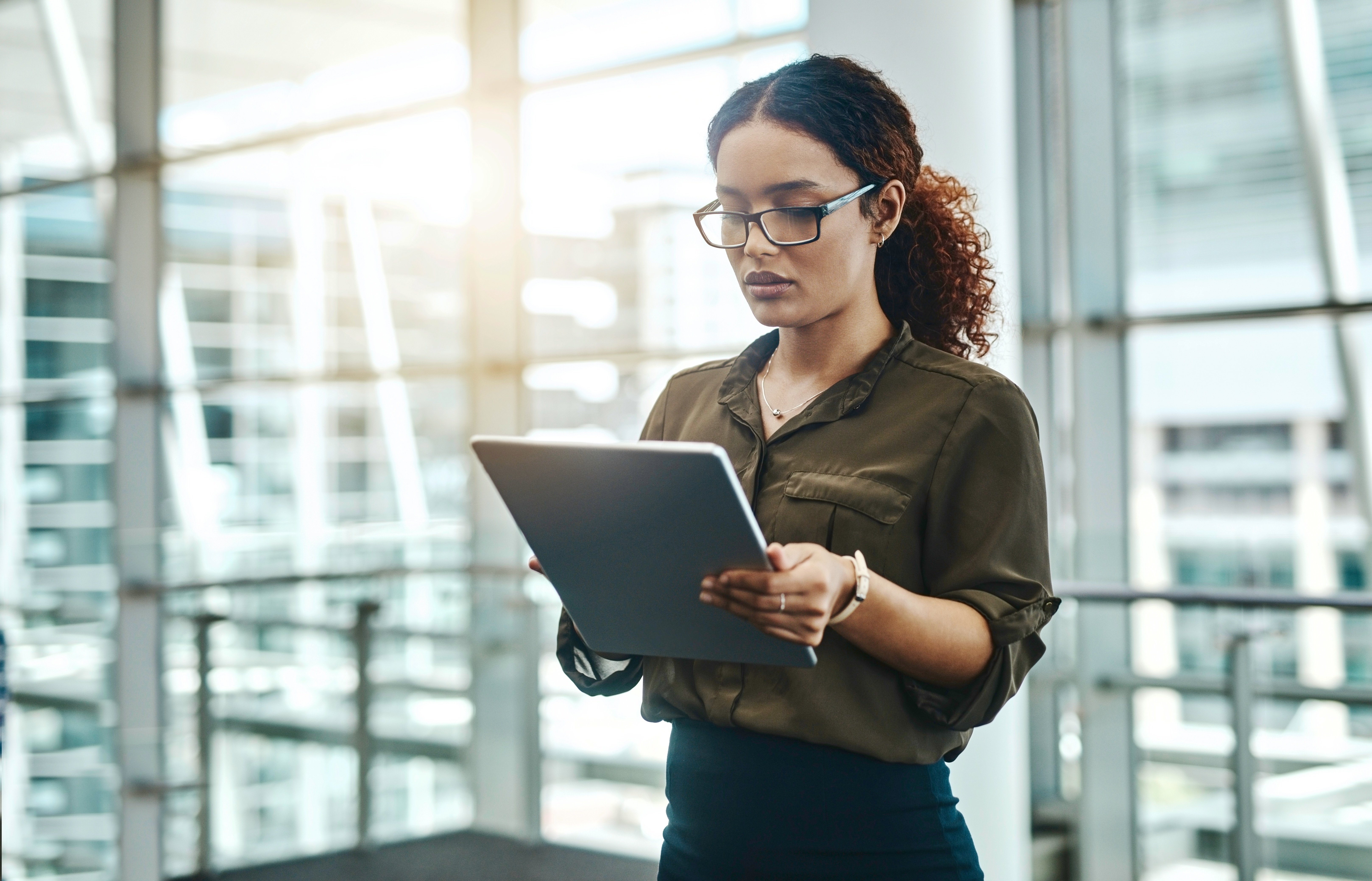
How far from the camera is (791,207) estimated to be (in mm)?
1076

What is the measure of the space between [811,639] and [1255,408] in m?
3.17

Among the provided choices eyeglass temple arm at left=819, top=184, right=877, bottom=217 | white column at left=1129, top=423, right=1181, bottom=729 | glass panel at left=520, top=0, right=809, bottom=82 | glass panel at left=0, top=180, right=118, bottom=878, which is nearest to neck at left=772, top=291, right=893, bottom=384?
eyeglass temple arm at left=819, top=184, right=877, bottom=217

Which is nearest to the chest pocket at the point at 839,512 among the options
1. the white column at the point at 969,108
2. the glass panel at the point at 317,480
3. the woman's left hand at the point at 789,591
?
the woman's left hand at the point at 789,591

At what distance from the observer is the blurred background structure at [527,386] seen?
2916mm

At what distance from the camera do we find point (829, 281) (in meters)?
1.10

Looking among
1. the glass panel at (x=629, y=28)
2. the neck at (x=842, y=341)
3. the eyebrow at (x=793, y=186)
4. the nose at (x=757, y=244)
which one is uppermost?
the glass panel at (x=629, y=28)

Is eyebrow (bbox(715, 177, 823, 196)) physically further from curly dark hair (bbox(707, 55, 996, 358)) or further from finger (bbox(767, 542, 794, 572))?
finger (bbox(767, 542, 794, 572))

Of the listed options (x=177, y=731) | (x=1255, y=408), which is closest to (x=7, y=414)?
(x=177, y=731)

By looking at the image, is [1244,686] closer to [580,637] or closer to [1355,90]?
[1355,90]

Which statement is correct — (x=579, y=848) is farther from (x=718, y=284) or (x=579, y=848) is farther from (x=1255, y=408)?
(x=1255, y=408)

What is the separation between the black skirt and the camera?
41.2 inches

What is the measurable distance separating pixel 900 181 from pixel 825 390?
0.68 ft

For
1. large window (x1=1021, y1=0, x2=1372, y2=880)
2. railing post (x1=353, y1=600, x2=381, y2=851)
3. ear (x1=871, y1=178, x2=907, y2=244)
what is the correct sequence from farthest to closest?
railing post (x1=353, y1=600, x2=381, y2=851) → large window (x1=1021, y1=0, x2=1372, y2=880) → ear (x1=871, y1=178, x2=907, y2=244)

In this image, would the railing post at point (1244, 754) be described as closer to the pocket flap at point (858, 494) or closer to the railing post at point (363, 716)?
the pocket flap at point (858, 494)
